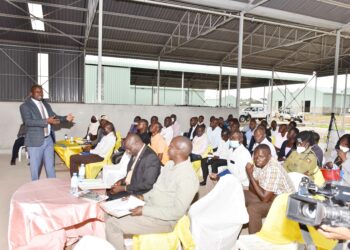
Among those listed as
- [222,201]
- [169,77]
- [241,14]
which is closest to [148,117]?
[241,14]

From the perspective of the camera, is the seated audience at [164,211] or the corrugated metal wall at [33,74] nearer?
the seated audience at [164,211]

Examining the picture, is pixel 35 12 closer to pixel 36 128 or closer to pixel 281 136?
pixel 36 128

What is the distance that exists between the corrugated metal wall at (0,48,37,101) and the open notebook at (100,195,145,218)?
495 inches

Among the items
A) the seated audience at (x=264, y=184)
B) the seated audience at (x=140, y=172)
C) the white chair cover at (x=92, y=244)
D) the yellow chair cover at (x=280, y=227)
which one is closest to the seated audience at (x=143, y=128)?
the seated audience at (x=140, y=172)

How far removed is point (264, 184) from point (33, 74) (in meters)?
13.1

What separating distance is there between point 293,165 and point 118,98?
41.5 ft

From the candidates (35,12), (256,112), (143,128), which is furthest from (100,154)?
(256,112)

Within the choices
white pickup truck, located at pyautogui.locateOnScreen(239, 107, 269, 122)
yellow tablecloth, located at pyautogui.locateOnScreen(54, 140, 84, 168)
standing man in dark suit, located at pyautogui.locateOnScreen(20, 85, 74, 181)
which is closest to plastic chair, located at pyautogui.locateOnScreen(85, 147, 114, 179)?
standing man in dark suit, located at pyautogui.locateOnScreen(20, 85, 74, 181)

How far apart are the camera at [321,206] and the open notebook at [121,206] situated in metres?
1.36

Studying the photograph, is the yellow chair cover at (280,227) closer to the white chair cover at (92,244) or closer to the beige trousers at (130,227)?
the beige trousers at (130,227)

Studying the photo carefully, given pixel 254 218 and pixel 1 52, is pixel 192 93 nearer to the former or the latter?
pixel 1 52

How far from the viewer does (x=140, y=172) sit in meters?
2.97

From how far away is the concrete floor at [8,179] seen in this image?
3.46 metres

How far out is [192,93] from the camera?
22.6 m
